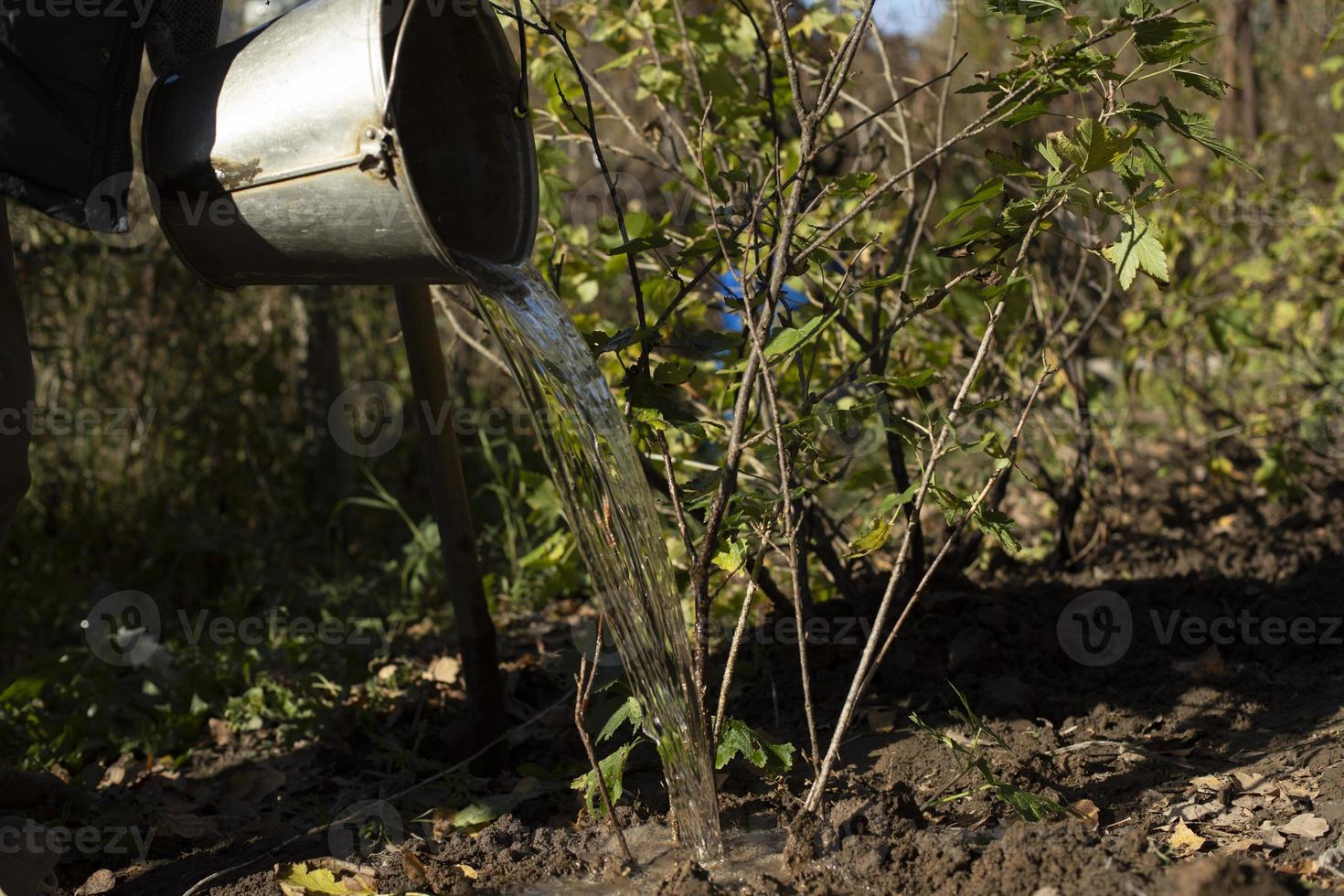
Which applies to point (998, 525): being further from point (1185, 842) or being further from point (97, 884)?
point (97, 884)

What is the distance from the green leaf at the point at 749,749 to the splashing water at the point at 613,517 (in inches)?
1.2

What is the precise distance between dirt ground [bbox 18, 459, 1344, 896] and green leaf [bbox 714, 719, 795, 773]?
0.34 feet

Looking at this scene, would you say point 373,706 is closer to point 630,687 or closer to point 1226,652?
point 630,687

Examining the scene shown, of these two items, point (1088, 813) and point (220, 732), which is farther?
point (220, 732)

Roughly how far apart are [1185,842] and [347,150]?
1698 mm


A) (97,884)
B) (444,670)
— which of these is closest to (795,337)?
(97,884)

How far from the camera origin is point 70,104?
1.93 m

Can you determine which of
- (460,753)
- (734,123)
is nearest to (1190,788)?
(460,753)

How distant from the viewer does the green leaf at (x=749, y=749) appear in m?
2.05

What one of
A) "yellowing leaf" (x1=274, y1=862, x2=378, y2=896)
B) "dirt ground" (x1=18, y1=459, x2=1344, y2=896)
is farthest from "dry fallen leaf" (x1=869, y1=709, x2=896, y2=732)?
"yellowing leaf" (x1=274, y1=862, x2=378, y2=896)

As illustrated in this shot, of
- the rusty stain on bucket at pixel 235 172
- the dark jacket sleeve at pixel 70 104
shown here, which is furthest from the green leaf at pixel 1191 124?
the dark jacket sleeve at pixel 70 104

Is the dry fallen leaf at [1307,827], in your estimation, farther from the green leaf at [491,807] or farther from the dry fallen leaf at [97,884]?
the dry fallen leaf at [97,884]

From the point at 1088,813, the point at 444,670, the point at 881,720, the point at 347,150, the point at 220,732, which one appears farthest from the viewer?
the point at 444,670

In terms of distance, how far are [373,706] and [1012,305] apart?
1936 mm
